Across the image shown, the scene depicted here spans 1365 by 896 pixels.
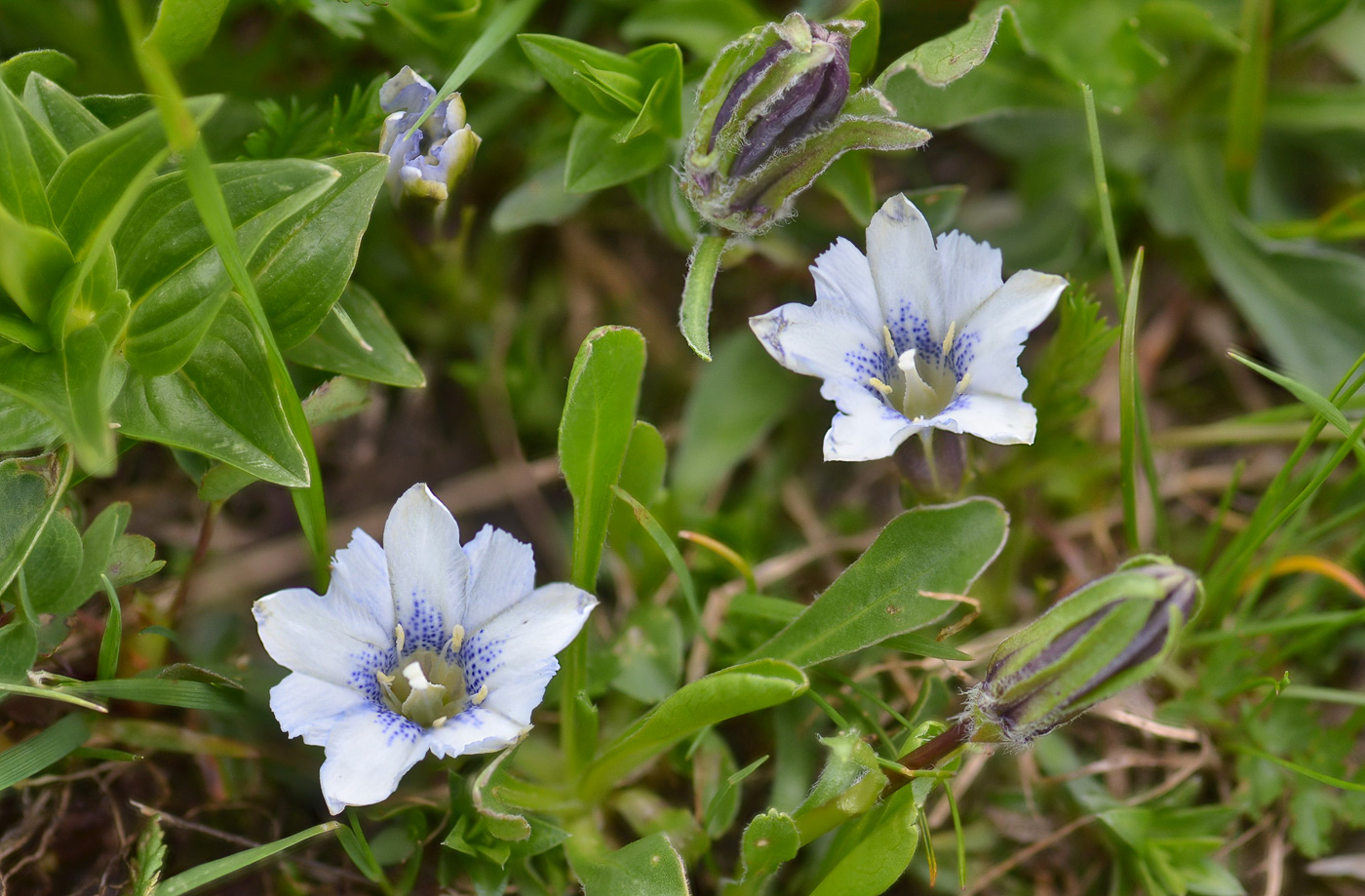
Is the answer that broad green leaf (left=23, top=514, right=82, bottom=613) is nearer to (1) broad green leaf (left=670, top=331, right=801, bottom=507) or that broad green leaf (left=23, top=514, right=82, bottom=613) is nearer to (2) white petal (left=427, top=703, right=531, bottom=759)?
(2) white petal (left=427, top=703, right=531, bottom=759)

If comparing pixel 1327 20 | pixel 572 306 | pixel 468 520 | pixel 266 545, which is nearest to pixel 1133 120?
pixel 1327 20

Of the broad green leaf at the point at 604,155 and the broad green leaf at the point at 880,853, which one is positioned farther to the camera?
the broad green leaf at the point at 604,155

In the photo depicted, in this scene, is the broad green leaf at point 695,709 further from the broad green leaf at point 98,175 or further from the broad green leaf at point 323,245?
the broad green leaf at point 98,175

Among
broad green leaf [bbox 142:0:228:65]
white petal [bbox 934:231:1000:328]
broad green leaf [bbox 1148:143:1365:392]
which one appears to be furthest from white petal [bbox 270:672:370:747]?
broad green leaf [bbox 1148:143:1365:392]

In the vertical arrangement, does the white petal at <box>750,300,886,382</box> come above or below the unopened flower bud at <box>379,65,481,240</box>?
below

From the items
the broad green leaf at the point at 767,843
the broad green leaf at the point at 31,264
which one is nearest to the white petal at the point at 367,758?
the broad green leaf at the point at 767,843

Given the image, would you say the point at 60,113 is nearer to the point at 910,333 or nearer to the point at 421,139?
the point at 421,139

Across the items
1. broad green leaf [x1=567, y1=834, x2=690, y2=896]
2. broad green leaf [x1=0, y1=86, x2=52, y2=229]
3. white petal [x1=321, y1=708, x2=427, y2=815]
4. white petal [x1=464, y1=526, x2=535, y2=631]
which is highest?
broad green leaf [x1=0, y1=86, x2=52, y2=229]
